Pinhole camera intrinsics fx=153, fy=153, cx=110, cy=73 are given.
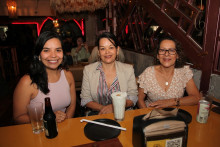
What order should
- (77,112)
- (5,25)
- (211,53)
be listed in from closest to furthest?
(211,53) → (77,112) → (5,25)

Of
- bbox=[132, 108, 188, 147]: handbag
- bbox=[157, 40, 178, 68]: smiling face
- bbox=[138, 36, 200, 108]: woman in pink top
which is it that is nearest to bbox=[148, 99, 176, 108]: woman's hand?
bbox=[138, 36, 200, 108]: woman in pink top

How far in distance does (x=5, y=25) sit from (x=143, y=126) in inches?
453

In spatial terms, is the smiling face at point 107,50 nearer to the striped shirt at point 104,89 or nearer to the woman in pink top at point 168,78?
the striped shirt at point 104,89

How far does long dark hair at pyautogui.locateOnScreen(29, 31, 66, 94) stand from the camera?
1.61m

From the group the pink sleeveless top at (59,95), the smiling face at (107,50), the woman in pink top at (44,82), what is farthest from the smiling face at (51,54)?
the smiling face at (107,50)

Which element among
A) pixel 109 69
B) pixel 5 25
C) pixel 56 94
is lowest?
pixel 56 94

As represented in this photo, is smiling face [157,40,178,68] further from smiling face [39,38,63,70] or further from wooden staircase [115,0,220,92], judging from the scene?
smiling face [39,38,63,70]

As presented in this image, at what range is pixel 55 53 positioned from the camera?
5.53 ft

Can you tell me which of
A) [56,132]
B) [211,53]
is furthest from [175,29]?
[56,132]

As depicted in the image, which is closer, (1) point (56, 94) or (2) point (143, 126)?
(2) point (143, 126)

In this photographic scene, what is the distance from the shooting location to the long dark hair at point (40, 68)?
161 centimetres

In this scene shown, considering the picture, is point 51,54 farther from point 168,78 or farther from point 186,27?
point 186,27

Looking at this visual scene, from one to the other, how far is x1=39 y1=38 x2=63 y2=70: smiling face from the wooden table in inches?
27.6

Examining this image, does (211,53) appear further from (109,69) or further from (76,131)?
(76,131)
